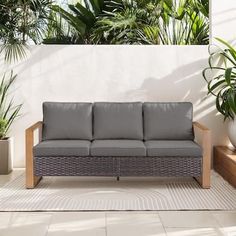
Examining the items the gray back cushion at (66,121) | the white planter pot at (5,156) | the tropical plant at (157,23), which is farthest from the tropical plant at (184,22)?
the white planter pot at (5,156)

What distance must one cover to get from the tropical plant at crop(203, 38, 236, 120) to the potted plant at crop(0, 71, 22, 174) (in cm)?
249

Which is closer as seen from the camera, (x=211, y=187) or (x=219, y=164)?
(x=211, y=187)

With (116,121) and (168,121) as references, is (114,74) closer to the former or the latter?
(116,121)

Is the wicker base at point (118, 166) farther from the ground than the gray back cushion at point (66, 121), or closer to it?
closer to it

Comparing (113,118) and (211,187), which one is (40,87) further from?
(211,187)

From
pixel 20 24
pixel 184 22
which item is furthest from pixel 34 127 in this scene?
pixel 184 22

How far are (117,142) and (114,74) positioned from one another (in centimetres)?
121

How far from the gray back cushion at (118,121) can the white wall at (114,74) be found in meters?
0.49

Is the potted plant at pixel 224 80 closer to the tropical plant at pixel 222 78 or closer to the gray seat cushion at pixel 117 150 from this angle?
the tropical plant at pixel 222 78

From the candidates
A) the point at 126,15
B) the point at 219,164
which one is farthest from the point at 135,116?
the point at 126,15

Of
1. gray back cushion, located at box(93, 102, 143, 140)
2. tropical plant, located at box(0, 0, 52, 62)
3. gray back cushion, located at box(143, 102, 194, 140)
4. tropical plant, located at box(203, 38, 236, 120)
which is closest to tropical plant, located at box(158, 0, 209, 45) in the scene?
tropical plant, located at box(203, 38, 236, 120)

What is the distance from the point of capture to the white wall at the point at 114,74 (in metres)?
6.07

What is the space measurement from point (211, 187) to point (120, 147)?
1.08 metres

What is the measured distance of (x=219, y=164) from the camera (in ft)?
19.0
